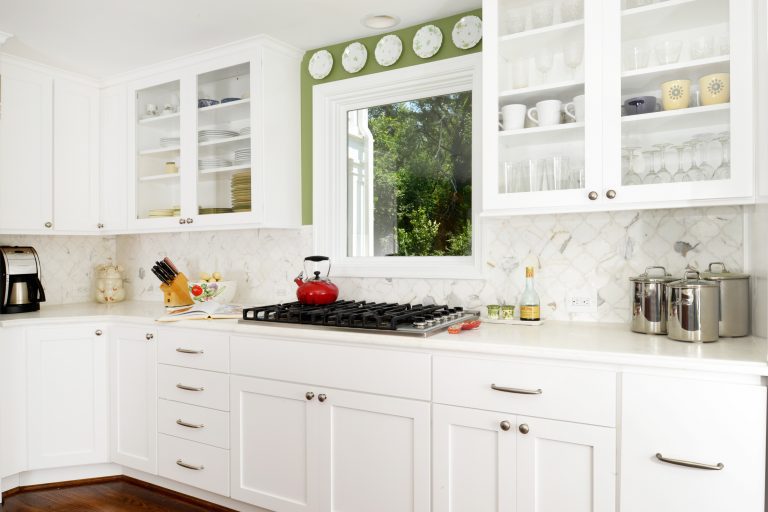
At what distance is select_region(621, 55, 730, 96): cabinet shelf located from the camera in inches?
71.9

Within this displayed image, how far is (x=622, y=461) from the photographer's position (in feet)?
5.52

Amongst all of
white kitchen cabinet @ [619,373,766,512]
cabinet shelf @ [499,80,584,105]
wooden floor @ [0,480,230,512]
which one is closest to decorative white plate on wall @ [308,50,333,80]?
cabinet shelf @ [499,80,584,105]

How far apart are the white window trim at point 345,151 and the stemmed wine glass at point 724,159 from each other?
1033 millimetres

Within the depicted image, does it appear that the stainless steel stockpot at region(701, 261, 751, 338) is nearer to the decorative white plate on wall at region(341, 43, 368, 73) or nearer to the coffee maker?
the decorative white plate on wall at region(341, 43, 368, 73)

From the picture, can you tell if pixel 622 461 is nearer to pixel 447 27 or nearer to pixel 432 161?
pixel 432 161

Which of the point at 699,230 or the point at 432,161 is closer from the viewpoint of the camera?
the point at 699,230

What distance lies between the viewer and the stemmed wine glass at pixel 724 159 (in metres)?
1.79

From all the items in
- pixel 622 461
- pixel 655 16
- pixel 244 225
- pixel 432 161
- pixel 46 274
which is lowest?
pixel 622 461

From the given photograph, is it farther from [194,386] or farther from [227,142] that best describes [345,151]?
[194,386]

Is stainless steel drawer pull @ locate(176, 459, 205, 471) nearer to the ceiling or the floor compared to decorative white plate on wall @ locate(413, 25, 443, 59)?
nearer to the floor

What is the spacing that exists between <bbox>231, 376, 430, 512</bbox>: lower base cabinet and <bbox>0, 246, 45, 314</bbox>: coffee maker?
1543 mm

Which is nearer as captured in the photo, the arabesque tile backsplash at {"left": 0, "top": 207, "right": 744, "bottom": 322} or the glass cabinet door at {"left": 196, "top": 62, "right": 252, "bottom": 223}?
the arabesque tile backsplash at {"left": 0, "top": 207, "right": 744, "bottom": 322}

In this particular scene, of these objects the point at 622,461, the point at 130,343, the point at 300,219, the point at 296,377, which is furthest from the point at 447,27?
the point at 130,343

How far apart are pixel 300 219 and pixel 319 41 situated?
989 millimetres
